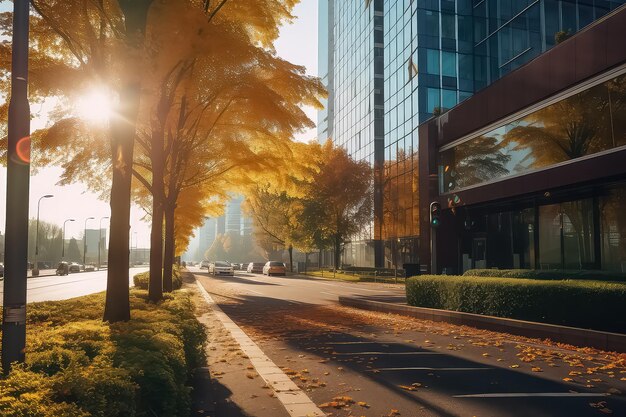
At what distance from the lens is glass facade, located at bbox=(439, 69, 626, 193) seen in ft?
59.5

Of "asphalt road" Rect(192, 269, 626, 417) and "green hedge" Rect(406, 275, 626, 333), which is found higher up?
"green hedge" Rect(406, 275, 626, 333)

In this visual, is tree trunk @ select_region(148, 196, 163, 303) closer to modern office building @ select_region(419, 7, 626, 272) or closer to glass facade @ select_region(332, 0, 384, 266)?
modern office building @ select_region(419, 7, 626, 272)

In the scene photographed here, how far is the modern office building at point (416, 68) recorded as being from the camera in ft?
107

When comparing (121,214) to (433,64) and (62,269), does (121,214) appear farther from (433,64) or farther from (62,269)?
(62,269)

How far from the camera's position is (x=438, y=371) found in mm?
8320

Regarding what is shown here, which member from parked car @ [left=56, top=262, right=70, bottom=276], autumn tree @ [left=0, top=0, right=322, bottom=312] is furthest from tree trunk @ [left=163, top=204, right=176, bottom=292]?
parked car @ [left=56, top=262, right=70, bottom=276]

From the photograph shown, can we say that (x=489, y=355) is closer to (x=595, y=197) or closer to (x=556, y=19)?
(x=595, y=197)

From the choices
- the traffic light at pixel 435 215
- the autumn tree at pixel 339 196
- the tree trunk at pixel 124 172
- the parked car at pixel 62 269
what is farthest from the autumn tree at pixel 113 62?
the parked car at pixel 62 269

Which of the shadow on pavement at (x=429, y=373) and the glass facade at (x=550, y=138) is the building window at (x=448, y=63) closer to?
the glass facade at (x=550, y=138)

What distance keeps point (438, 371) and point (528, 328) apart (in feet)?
14.6

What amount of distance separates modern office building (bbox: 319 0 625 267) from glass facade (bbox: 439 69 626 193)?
439 cm

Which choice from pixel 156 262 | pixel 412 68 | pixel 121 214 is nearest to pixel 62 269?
pixel 412 68

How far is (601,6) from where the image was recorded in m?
33.5

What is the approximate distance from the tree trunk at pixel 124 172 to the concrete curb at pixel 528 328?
8356mm
